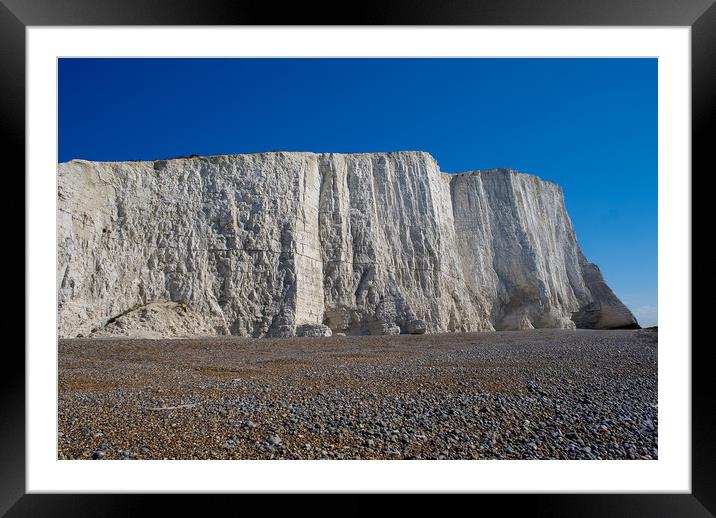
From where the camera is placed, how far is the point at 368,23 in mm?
3314

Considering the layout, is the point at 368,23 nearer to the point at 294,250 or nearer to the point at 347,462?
the point at 347,462

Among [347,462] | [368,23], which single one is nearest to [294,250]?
[347,462]

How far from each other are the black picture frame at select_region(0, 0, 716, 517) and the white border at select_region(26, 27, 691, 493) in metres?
0.07

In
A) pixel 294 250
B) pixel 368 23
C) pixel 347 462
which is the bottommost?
pixel 347 462

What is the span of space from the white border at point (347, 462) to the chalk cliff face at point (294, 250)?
46.2 feet

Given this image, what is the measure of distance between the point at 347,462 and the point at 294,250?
59.0 ft

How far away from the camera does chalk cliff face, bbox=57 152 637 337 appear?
18.6 meters

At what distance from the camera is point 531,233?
3095 cm

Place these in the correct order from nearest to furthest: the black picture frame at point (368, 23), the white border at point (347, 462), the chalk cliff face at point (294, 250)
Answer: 1. the black picture frame at point (368, 23)
2. the white border at point (347, 462)
3. the chalk cliff face at point (294, 250)

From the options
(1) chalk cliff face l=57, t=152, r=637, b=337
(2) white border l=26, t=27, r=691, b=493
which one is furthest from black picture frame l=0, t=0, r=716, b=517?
(1) chalk cliff face l=57, t=152, r=637, b=337

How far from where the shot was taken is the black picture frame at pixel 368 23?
3275mm

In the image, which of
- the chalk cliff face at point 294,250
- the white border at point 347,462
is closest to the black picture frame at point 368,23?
the white border at point 347,462

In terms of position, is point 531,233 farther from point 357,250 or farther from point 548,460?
point 548,460

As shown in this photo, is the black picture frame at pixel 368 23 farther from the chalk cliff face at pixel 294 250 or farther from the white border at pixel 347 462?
the chalk cliff face at pixel 294 250
